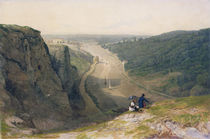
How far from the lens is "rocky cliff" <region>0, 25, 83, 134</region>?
48.3 feet

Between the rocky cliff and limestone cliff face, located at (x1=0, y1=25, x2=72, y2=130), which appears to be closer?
the rocky cliff

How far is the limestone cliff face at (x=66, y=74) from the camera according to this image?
75.2ft

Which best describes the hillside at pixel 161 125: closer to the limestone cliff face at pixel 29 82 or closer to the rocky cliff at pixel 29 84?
the rocky cliff at pixel 29 84

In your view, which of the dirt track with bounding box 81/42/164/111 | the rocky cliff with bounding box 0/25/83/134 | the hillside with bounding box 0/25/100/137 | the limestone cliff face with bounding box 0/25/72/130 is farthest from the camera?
the dirt track with bounding box 81/42/164/111

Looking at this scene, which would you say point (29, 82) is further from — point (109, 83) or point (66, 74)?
point (109, 83)

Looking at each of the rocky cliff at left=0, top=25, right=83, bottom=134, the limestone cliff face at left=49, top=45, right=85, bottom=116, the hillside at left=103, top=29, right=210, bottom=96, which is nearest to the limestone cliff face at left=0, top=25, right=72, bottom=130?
the rocky cliff at left=0, top=25, right=83, bottom=134

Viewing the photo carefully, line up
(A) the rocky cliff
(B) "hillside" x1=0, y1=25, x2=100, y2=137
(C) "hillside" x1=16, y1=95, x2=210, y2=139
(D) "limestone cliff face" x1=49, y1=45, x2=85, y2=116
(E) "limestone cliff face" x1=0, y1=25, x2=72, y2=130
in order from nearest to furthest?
(C) "hillside" x1=16, y1=95, x2=210, y2=139 → (B) "hillside" x1=0, y1=25, x2=100, y2=137 → (A) the rocky cliff → (E) "limestone cliff face" x1=0, y1=25, x2=72, y2=130 → (D) "limestone cliff face" x1=49, y1=45, x2=85, y2=116

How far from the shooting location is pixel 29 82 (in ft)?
56.1

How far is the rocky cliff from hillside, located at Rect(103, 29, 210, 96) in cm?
1102

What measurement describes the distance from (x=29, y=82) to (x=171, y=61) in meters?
20.7

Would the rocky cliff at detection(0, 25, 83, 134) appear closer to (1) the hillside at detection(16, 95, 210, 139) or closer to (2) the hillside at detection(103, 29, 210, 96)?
(1) the hillside at detection(16, 95, 210, 139)

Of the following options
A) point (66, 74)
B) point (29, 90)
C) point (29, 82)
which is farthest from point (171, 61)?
point (29, 90)

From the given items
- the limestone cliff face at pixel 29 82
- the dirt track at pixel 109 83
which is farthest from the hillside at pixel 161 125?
the dirt track at pixel 109 83

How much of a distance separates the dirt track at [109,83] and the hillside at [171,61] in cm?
145
